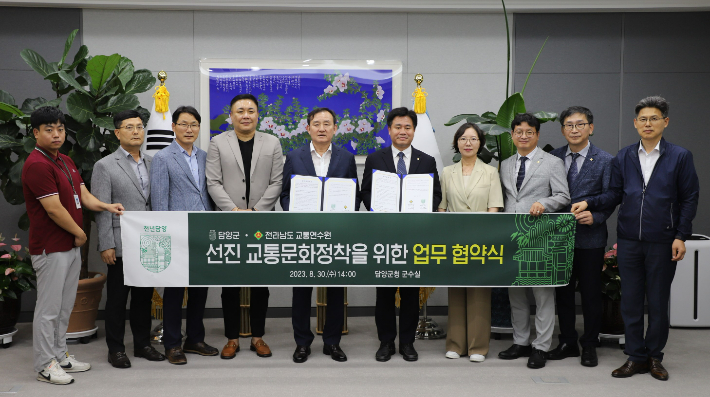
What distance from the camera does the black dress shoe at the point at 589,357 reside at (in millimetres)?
3094

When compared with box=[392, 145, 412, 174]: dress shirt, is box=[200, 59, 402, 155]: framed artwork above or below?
above

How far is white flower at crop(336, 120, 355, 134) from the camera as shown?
4362 mm

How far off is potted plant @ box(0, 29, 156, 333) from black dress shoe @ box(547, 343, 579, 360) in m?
3.18

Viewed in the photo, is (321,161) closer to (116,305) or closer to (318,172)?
(318,172)

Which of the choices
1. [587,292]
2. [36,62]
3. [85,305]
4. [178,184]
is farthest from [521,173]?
[36,62]

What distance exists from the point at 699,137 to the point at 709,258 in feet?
3.79

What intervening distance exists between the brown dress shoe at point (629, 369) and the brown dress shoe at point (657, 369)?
4 cm

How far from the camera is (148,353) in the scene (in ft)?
10.4

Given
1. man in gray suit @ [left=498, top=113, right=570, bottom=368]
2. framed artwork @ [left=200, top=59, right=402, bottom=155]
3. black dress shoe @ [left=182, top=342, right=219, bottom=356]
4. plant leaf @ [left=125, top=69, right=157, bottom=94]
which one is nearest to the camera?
man in gray suit @ [left=498, top=113, right=570, bottom=368]

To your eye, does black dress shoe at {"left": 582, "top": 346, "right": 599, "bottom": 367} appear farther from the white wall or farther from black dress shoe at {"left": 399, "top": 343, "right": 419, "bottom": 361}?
the white wall

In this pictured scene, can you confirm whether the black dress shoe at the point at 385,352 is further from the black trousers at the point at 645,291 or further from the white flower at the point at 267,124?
the white flower at the point at 267,124

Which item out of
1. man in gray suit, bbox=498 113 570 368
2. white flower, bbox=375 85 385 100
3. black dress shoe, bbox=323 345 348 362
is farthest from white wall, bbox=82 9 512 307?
man in gray suit, bbox=498 113 570 368

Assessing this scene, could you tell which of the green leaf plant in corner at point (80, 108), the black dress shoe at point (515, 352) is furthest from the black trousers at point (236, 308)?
the black dress shoe at point (515, 352)

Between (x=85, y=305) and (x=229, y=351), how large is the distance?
1.21 m
